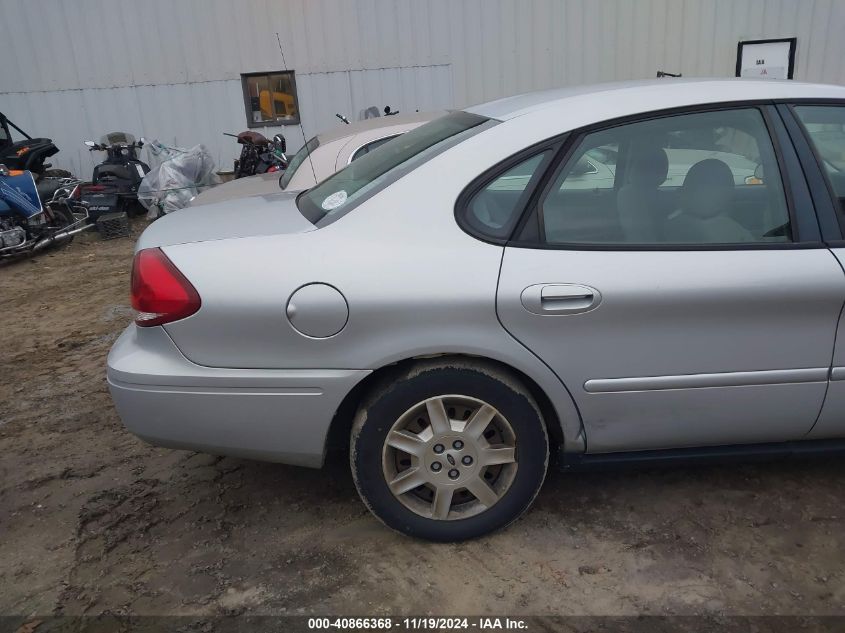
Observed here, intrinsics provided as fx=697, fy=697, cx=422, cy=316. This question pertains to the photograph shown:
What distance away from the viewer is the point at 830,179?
256 cm

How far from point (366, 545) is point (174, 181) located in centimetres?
826

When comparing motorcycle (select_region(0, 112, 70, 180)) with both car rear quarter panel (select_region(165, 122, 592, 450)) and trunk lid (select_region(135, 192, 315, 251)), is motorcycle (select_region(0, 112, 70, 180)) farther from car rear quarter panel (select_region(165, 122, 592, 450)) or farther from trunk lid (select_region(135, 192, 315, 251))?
car rear quarter panel (select_region(165, 122, 592, 450))

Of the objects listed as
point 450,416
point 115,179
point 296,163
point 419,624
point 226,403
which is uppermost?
point 296,163

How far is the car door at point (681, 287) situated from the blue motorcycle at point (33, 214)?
24.7ft

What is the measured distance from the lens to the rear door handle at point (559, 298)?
235cm

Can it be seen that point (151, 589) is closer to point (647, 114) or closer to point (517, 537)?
point (517, 537)

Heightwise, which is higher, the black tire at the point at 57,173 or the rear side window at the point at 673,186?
the rear side window at the point at 673,186

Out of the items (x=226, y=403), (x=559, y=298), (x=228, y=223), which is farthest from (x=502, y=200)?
(x=226, y=403)

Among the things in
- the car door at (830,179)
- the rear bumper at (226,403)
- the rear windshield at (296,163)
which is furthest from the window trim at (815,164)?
the rear windshield at (296,163)

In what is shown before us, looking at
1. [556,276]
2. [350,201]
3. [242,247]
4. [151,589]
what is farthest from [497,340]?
[151,589]

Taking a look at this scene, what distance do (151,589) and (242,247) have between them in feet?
4.14

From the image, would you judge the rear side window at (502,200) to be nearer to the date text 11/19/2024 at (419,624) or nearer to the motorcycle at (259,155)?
the date text 11/19/2024 at (419,624)

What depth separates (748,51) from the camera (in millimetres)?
10258

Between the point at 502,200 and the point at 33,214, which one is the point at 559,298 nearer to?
the point at 502,200
